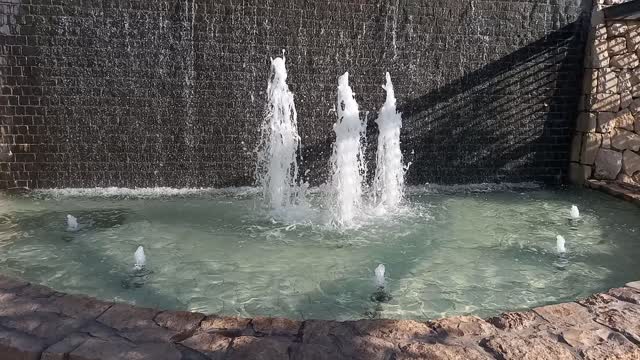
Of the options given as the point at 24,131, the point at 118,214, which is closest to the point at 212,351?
the point at 118,214

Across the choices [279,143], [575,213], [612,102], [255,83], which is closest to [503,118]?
[612,102]

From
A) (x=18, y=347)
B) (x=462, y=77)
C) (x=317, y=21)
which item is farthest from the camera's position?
(x=462, y=77)

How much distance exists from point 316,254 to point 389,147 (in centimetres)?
262

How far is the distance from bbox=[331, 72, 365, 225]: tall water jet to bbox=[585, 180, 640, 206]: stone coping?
8.97ft

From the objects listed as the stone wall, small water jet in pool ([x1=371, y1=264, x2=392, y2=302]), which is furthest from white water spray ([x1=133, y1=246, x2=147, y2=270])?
the stone wall

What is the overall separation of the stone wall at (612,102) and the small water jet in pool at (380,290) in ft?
14.0

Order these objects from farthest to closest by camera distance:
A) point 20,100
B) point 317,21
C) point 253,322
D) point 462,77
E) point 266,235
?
point 462,77 < point 317,21 < point 20,100 < point 266,235 < point 253,322

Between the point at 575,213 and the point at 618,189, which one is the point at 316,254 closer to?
the point at 575,213

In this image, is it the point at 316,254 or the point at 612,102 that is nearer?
the point at 316,254

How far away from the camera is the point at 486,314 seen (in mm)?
2773

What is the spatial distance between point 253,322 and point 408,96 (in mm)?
4314

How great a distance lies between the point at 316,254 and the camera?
3.64 m

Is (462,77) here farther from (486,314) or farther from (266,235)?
(486,314)

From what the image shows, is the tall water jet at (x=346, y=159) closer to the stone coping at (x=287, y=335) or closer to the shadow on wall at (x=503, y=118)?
the shadow on wall at (x=503, y=118)
